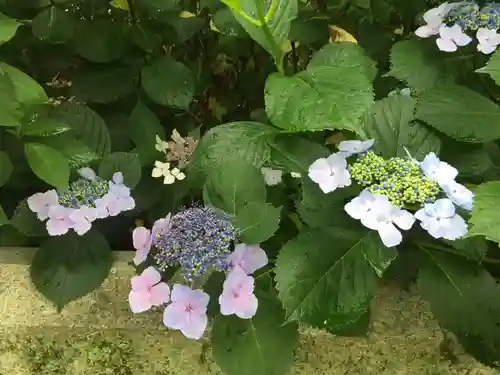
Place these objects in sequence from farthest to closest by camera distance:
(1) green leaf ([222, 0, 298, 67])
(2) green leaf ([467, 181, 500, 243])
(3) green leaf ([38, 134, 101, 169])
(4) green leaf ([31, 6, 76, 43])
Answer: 1. (4) green leaf ([31, 6, 76, 43])
2. (3) green leaf ([38, 134, 101, 169])
3. (1) green leaf ([222, 0, 298, 67])
4. (2) green leaf ([467, 181, 500, 243])

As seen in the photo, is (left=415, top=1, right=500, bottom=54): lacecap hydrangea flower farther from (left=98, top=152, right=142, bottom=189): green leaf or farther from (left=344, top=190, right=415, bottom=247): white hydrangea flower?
(left=98, top=152, right=142, bottom=189): green leaf

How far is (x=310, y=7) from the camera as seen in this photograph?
3.64 feet

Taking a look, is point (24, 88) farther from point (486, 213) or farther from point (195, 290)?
point (486, 213)

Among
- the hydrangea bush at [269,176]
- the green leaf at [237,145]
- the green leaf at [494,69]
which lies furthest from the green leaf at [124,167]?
the green leaf at [494,69]

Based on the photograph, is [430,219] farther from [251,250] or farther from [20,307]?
[20,307]

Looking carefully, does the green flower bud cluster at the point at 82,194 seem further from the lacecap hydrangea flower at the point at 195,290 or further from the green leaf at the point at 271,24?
the green leaf at the point at 271,24

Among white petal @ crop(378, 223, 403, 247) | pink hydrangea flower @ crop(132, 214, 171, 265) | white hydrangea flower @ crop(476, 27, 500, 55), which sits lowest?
pink hydrangea flower @ crop(132, 214, 171, 265)

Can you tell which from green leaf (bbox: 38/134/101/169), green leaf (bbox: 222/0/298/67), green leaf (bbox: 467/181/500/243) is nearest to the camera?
green leaf (bbox: 467/181/500/243)

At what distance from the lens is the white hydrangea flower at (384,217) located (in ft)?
2.02

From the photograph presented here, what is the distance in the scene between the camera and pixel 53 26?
2.97ft

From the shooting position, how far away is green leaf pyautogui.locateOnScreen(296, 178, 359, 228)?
692 mm

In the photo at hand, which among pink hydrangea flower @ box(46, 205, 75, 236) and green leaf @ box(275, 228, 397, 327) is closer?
green leaf @ box(275, 228, 397, 327)

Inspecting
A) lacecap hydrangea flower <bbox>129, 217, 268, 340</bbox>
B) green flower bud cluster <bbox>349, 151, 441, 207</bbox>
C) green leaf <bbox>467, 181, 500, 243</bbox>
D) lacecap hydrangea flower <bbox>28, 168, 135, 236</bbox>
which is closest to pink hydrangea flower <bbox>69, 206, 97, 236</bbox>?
lacecap hydrangea flower <bbox>28, 168, 135, 236</bbox>

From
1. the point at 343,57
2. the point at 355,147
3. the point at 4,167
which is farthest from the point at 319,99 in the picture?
the point at 4,167
